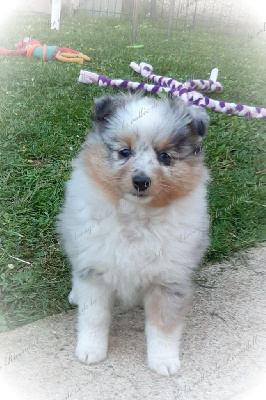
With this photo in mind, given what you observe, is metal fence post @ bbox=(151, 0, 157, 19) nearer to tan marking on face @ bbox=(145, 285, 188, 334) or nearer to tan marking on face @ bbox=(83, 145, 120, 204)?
tan marking on face @ bbox=(83, 145, 120, 204)

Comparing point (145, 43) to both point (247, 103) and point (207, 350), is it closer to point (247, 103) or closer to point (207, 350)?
point (247, 103)

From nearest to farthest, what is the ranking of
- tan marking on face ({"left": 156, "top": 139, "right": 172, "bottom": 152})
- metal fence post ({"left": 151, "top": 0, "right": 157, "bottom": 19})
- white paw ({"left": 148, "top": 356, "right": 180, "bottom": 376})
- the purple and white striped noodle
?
tan marking on face ({"left": 156, "top": 139, "right": 172, "bottom": 152}) < white paw ({"left": 148, "top": 356, "right": 180, "bottom": 376}) < the purple and white striped noodle < metal fence post ({"left": 151, "top": 0, "right": 157, "bottom": 19})

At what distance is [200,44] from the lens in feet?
31.4

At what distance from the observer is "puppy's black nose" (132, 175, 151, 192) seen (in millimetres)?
2566

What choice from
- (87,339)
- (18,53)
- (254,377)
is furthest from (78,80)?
(254,377)

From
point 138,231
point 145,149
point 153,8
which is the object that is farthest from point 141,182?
point 153,8

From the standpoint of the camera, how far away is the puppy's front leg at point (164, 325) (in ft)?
9.27

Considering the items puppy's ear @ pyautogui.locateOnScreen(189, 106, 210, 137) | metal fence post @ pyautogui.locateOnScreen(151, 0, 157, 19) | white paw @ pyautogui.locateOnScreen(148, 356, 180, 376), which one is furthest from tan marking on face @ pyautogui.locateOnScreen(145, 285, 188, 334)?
metal fence post @ pyautogui.locateOnScreen(151, 0, 157, 19)

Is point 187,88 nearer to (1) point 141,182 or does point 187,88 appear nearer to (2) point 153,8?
(1) point 141,182

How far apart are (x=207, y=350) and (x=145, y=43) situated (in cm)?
702

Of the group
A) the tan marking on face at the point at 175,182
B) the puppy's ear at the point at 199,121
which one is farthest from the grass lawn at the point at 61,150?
the puppy's ear at the point at 199,121

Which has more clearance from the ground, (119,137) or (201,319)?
(119,137)

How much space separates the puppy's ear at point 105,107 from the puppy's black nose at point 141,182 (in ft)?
1.64

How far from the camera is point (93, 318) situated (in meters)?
2.87
